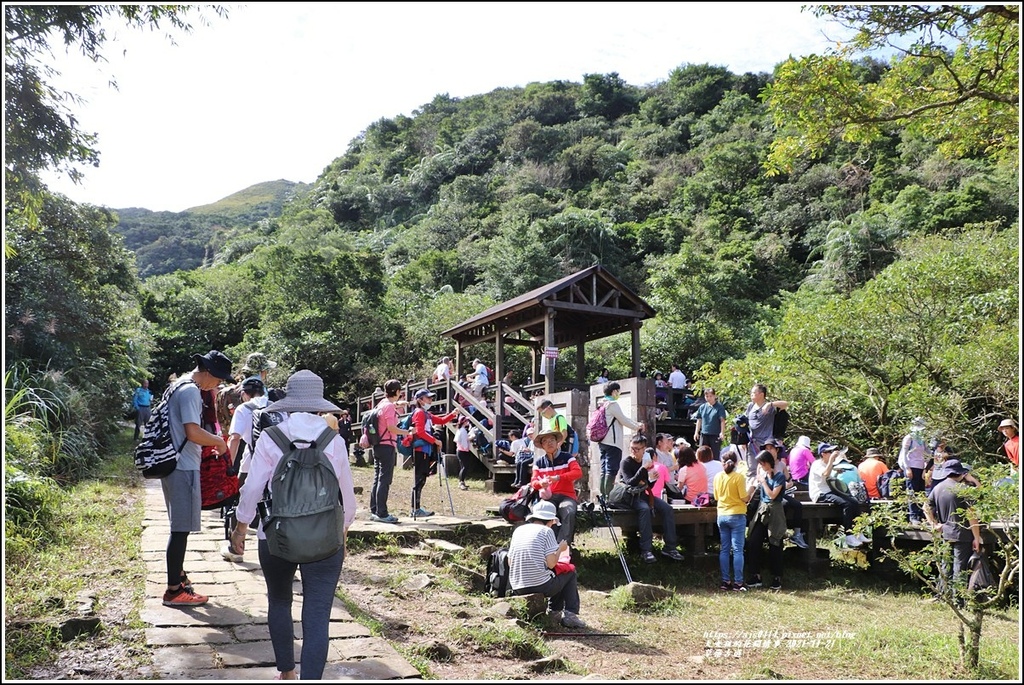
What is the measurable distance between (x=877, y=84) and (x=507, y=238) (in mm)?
28003

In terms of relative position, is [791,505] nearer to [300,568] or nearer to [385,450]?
[385,450]

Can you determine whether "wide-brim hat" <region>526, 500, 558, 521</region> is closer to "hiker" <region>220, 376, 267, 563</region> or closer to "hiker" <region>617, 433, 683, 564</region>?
"hiker" <region>617, 433, 683, 564</region>

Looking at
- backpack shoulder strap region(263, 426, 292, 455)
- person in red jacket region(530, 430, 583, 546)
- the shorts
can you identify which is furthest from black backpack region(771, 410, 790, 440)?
backpack shoulder strap region(263, 426, 292, 455)

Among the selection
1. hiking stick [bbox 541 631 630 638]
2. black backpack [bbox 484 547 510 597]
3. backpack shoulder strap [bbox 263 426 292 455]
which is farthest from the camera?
black backpack [bbox 484 547 510 597]

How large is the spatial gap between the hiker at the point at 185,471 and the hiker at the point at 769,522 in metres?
5.75

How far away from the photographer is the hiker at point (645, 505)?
7984mm

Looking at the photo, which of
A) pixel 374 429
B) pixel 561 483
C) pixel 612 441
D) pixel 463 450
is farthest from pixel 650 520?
pixel 463 450

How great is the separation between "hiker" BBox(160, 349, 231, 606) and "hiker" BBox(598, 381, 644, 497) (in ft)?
16.7

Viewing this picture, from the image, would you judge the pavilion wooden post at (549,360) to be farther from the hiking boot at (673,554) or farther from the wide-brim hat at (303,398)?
the wide-brim hat at (303,398)

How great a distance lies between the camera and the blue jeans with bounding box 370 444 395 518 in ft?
25.0

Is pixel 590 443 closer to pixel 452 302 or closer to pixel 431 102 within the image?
pixel 452 302

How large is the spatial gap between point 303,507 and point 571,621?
3.17 metres

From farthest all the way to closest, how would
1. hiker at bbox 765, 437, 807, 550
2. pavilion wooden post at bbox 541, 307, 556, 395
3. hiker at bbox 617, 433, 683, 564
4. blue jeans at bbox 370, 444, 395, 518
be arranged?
1. pavilion wooden post at bbox 541, 307, 556, 395
2. hiker at bbox 765, 437, 807, 550
3. hiker at bbox 617, 433, 683, 564
4. blue jeans at bbox 370, 444, 395, 518

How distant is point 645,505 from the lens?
809cm
